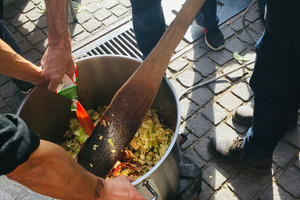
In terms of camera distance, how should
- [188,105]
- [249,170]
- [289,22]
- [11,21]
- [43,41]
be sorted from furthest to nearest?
[11,21], [43,41], [188,105], [249,170], [289,22]

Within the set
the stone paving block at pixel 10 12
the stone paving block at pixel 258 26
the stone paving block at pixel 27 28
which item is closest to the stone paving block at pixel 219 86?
the stone paving block at pixel 258 26

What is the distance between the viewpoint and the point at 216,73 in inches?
151

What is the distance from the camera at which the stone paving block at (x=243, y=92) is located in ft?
11.7

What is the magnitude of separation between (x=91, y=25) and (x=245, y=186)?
10.5ft

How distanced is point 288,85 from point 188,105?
5.22ft

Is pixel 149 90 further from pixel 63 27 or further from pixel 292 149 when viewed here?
pixel 292 149

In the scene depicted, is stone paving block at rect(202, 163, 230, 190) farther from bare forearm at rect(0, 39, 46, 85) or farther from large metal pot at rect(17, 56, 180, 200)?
bare forearm at rect(0, 39, 46, 85)

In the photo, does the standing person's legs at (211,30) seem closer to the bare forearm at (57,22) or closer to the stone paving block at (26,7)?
the bare forearm at (57,22)

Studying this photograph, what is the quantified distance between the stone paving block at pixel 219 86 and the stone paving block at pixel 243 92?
0.11m

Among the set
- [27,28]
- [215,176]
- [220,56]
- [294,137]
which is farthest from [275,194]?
[27,28]

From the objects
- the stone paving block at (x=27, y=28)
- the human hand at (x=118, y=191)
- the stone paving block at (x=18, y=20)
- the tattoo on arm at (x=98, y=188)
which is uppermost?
the tattoo on arm at (x=98, y=188)

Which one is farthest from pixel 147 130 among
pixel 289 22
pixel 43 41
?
pixel 43 41

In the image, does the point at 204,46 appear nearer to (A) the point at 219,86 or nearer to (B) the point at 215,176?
(A) the point at 219,86

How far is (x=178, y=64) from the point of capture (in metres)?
3.97
